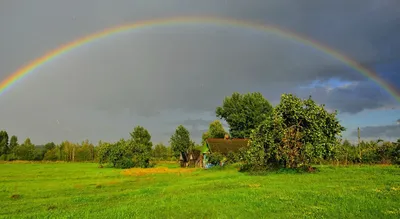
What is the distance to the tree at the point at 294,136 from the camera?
30.6m

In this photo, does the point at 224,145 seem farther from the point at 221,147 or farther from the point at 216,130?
the point at 216,130

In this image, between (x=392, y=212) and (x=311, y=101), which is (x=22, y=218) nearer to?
(x=392, y=212)

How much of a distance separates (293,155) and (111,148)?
51.6m

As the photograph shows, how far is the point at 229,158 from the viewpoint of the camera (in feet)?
189

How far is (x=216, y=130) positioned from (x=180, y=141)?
59.4ft

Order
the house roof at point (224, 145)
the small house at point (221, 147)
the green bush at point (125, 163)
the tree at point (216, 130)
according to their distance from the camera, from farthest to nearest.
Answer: the tree at point (216, 130)
the green bush at point (125, 163)
the house roof at point (224, 145)
the small house at point (221, 147)

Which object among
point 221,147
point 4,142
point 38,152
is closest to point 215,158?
point 221,147

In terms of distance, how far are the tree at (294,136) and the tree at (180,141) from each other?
53.6m

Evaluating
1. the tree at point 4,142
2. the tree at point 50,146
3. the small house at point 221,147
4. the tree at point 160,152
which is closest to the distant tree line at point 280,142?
the small house at point 221,147

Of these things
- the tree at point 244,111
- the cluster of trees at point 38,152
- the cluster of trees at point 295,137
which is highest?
the tree at point 244,111

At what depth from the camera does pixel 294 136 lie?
104 feet

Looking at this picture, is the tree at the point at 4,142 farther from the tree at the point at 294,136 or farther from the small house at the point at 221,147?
the tree at the point at 294,136

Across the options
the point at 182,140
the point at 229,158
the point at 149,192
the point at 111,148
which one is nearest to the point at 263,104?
the point at 182,140

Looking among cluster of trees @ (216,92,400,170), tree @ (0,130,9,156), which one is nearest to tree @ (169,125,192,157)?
cluster of trees @ (216,92,400,170)
